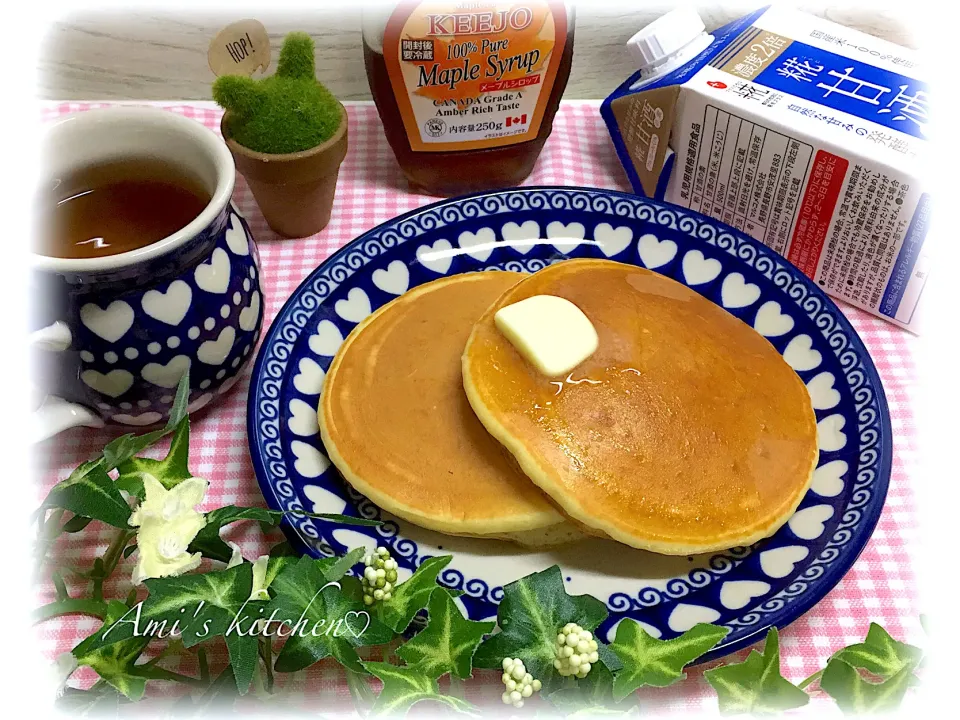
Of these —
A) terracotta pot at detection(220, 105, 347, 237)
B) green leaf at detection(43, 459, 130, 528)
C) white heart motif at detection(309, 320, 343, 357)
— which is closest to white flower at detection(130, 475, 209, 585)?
green leaf at detection(43, 459, 130, 528)

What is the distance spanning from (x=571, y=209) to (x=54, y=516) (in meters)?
0.79

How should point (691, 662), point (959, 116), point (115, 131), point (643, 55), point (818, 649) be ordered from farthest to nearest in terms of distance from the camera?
point (643, 55) → point (959, 116) → point (115, 131) → point (818, 649) → point (691, 662)

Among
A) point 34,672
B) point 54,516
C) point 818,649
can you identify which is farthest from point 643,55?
point 34,672

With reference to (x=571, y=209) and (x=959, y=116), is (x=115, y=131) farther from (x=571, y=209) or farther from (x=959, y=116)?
(x=959, y=116)

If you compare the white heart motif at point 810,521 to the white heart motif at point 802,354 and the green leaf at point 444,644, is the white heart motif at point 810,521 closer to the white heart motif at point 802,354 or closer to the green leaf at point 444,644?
the white heart motif at point 802,354

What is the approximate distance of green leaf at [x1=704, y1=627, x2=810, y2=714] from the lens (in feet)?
1.98

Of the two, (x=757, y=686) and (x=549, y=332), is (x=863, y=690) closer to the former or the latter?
(x=757, y=686)

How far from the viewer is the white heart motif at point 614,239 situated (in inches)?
44.8

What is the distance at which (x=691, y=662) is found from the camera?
2.22 feet

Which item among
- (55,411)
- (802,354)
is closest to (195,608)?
(55,411)

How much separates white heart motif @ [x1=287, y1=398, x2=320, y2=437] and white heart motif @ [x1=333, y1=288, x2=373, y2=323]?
156 millimetres

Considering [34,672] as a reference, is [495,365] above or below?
above

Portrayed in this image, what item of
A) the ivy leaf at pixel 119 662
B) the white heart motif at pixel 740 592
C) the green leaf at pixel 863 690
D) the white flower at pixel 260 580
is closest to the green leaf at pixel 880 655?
the green leaf at pixel 863 690

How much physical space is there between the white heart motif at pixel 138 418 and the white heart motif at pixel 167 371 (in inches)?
2.2
